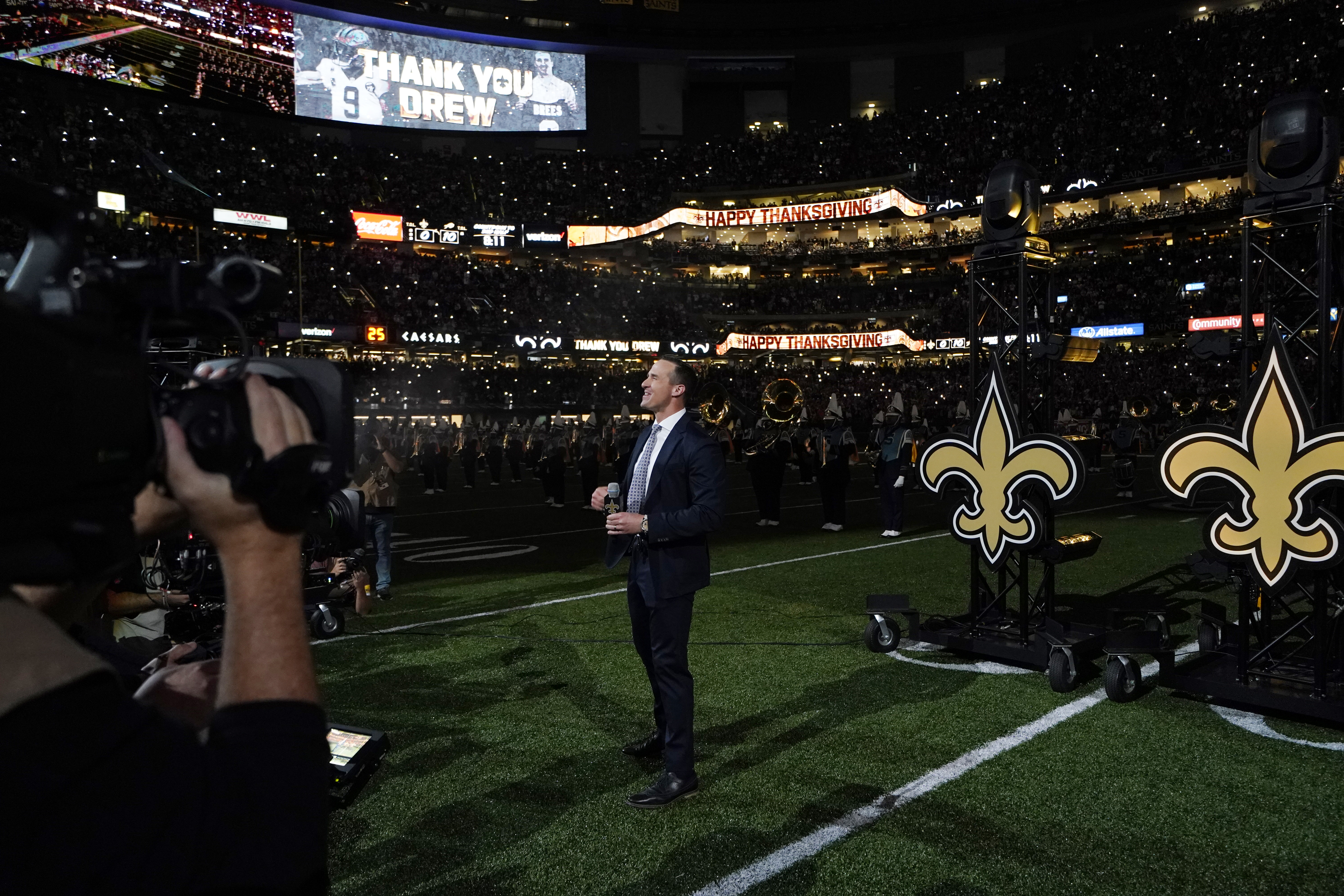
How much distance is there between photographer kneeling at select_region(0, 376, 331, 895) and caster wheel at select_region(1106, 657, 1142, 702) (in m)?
5.68

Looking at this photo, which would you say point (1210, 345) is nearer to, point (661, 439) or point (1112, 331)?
point (661, 439)

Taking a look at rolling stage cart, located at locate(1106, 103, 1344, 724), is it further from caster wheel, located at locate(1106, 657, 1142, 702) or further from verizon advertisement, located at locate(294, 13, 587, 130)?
verizon advertisement, located at locate(294, 13, 587, 130)

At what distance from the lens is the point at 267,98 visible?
42.8 metres

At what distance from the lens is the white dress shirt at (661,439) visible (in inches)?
178

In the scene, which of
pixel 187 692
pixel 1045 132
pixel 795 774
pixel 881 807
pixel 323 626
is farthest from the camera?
pixel 1045 132

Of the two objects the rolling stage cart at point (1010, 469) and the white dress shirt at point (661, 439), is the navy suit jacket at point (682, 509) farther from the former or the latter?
the rolling stage cart at point (1010, 469)

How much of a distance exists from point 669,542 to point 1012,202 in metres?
4.33

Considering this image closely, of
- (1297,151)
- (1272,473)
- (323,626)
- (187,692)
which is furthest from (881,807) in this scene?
(323,626)

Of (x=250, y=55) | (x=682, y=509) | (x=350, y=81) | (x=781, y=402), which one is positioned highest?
(x=350, y=81)

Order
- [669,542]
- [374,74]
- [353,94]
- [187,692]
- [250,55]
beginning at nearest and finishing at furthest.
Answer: [187,692], [669,542], [250,55], [353,94], [374,74]

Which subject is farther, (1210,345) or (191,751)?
(1210,345)

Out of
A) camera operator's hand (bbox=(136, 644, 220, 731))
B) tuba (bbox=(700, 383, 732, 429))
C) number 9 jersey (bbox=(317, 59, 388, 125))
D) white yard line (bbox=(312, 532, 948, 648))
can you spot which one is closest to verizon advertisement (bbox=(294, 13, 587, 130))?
number 9 jersey (bbox=(317, 59, 388, 125))

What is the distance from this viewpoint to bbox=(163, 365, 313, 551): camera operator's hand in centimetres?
111

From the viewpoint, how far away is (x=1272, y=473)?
17.8 ft
